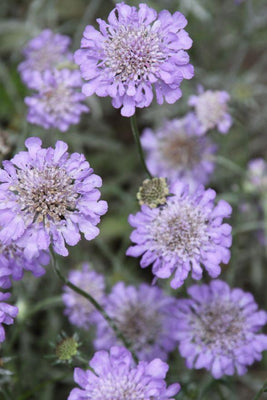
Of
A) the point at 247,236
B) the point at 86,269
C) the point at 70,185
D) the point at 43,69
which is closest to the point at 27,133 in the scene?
the point at 43,69

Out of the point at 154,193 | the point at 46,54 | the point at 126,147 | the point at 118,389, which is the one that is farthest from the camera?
the point at 126,147

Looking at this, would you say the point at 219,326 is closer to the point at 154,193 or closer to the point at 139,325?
the point at 139,325

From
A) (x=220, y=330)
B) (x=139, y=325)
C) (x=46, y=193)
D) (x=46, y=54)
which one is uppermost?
(x=46, y=54)

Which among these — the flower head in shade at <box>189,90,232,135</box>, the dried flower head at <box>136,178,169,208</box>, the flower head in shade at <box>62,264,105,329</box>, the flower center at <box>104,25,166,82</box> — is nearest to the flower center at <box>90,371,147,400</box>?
the dried flower head at <box>136,178,169,208</box>

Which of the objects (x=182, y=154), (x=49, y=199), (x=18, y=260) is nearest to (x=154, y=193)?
(x=49, y=199)

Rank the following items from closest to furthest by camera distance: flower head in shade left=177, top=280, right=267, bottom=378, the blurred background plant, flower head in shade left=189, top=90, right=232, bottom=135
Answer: flower head in shade left=177, top=280, right=267, bottom=378, flower head in shade left=189, top=90, right=232, bottom=135, the blurred background plant

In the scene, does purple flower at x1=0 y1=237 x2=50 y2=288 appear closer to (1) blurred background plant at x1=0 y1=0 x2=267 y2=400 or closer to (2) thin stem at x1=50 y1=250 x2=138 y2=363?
(2) thin stem at x1=50 y1=250 x2=138 y2=363
